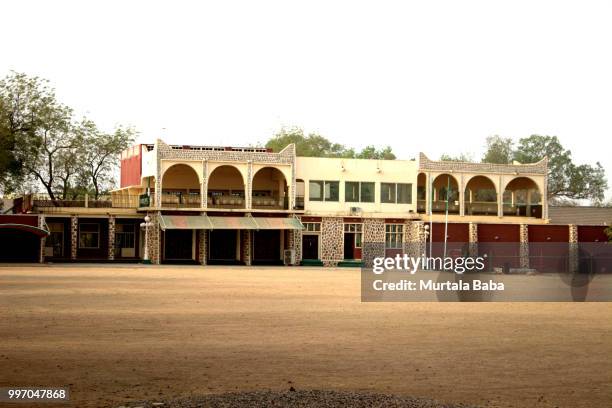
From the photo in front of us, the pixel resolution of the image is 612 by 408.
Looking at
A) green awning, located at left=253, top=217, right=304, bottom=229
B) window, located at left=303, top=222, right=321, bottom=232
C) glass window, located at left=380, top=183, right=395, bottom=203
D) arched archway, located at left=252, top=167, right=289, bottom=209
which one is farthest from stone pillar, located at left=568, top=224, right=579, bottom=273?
arched archway, located at left=252, top=167, right=289, bottom=209

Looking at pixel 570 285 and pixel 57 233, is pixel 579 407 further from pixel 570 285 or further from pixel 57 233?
pixel 57 233

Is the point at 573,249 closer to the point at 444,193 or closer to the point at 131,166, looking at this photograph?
the point at 444,193

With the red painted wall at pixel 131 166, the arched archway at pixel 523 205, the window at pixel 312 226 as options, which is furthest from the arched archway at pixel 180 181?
the arched archway at pixel 523 205

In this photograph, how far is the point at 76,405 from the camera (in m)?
10.5

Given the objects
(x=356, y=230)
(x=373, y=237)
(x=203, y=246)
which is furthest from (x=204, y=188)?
(x=373, y=237)

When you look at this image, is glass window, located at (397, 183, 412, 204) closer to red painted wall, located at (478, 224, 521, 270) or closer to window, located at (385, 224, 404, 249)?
window, located at (385, 224, 404, 249)

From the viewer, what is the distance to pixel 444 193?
7356 centimetres

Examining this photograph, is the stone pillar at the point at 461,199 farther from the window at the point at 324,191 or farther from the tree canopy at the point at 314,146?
the tree canopy at the point at 314,146

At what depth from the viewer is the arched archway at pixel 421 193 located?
69500 mm

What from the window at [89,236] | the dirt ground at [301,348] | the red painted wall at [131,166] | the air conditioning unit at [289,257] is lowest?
the air conditioning unit at [289,257]

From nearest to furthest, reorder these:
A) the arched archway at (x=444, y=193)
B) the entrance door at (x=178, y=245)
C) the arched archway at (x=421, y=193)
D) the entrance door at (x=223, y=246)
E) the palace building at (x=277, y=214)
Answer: the palace building at (x=277, y=214), the entrance door at (x=178, y=245), the entrance door at (x=223, y=246), the arched archway at (x=444, y=193), the arched archway at (x=421, y=193)

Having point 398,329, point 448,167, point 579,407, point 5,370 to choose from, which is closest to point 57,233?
point 448,167

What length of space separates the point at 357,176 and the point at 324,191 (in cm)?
272

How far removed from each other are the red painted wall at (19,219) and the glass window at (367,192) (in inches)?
916
